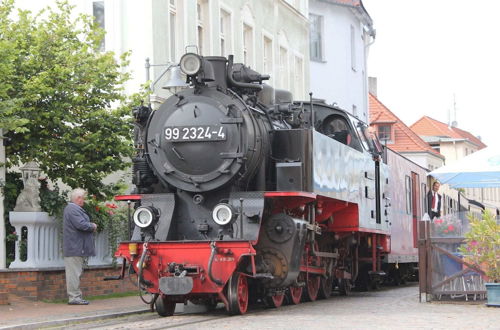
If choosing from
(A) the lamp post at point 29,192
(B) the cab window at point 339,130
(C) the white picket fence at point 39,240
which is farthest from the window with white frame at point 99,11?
(C) the white picket fence at point 39,240

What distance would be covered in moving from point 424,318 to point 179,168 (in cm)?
374

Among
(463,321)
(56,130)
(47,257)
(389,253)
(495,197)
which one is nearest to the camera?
(463,321)

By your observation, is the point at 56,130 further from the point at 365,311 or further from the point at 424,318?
the point at 424,318

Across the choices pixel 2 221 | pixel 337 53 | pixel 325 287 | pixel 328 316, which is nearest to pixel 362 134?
pixel 325 287

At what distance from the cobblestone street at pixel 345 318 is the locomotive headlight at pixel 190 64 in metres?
3.21

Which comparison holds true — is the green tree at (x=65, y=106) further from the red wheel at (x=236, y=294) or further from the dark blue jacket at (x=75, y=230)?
the red wheel at (x=236, y=294)

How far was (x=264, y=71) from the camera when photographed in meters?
29.2

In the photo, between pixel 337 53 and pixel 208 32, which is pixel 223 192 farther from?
pixel 337 53

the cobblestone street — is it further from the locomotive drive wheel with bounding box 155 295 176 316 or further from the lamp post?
the lamp post

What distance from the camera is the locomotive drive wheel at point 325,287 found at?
1552 centimetres

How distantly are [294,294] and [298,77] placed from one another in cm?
1956

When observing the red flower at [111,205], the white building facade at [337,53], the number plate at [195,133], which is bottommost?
the red flower at [111,205]

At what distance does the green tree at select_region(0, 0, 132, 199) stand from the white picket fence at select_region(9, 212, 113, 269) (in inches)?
49.5

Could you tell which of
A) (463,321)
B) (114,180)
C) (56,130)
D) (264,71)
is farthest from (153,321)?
(264,71)
